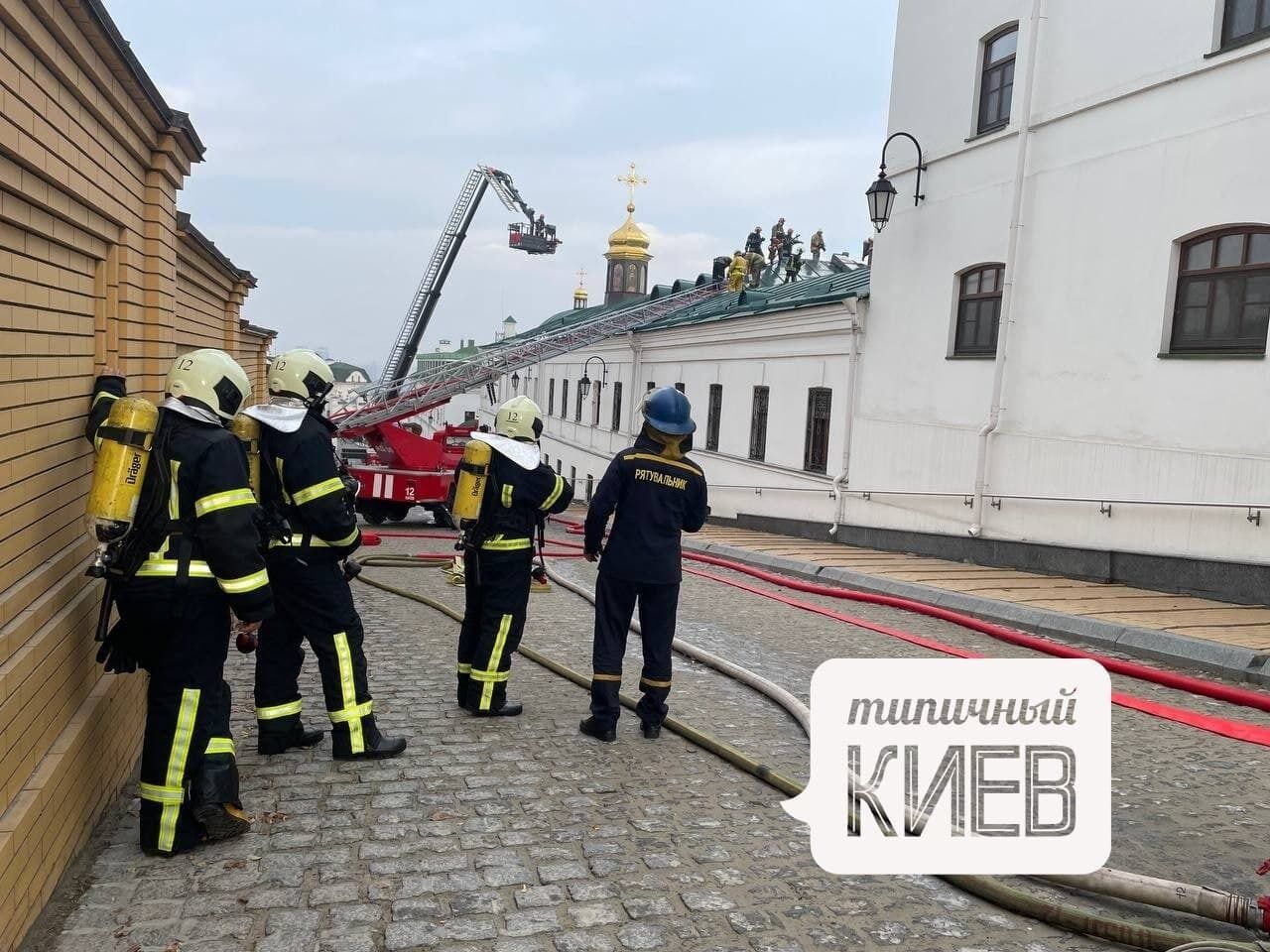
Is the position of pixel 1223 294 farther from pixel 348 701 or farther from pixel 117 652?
pixel 117 652

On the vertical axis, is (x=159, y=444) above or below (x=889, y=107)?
below

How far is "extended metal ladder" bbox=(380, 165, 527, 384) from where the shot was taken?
92.9 feet

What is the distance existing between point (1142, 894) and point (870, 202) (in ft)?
37.9

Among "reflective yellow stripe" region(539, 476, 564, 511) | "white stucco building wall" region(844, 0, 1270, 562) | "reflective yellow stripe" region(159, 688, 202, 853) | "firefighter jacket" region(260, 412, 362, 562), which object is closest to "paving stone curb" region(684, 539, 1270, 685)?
"white stucco building wall" region(844, 0, 1270, 562)

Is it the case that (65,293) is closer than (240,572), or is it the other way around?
(240,572)

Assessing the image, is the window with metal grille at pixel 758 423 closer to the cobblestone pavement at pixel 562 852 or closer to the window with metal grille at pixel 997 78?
the window with metal grille at pixel 997 78

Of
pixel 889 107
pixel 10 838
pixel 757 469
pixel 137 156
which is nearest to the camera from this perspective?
pixel 10 838

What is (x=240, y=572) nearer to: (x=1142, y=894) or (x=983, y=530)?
(x=1142, y=894)

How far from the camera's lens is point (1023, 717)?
14.4 feet

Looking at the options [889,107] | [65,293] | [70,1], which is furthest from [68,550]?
[889,107]

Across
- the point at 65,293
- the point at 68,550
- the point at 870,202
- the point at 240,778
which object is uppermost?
the point at 870,202

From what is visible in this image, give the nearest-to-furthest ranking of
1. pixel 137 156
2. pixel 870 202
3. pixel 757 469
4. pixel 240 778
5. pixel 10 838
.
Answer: pixel 10 838
pixel 240 778
pixel 137 156
pixel 870 202
pixel 757 469

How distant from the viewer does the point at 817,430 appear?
16.9m

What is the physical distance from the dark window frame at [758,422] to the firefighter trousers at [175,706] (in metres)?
15.9
